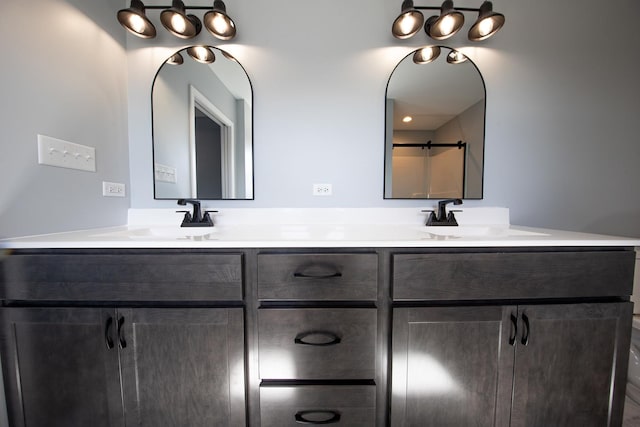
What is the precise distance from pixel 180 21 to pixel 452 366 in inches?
78.8

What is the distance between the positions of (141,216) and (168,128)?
53 centimetres

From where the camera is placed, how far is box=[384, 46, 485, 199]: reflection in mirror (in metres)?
1.24

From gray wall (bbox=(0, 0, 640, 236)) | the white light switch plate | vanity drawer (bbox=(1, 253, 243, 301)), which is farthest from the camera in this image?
gray wall (bbox=(0, 0, 640, 236))

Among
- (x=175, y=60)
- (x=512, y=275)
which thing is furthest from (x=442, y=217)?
(x=175, y=60)

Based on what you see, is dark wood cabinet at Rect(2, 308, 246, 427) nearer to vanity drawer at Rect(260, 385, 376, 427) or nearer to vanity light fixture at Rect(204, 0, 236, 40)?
vanity drawer at Rect(260, 385, 376, 427)

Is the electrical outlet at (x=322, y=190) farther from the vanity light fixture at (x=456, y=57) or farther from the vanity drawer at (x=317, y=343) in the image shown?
the vanity light fixture at (x=456, y=57)

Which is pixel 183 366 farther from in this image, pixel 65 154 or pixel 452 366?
pixel 65 154

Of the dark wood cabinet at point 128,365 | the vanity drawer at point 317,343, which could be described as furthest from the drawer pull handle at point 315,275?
the dark wood cabinet at point 128,365

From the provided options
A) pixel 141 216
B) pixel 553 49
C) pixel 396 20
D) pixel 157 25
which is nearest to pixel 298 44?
pixel 396 20

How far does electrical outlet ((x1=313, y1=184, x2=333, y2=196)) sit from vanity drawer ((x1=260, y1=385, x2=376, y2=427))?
882 mm

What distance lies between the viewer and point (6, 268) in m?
0.69

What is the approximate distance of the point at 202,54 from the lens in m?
1.23

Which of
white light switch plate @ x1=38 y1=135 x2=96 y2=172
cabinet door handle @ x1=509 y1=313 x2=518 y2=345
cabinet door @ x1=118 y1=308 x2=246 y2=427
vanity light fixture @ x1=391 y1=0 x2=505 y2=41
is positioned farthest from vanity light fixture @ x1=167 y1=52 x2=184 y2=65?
cabinet door handle @ x1=509 y1=313 x2=518 y2=345

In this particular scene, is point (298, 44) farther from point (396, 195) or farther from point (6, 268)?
point (6, 268)
